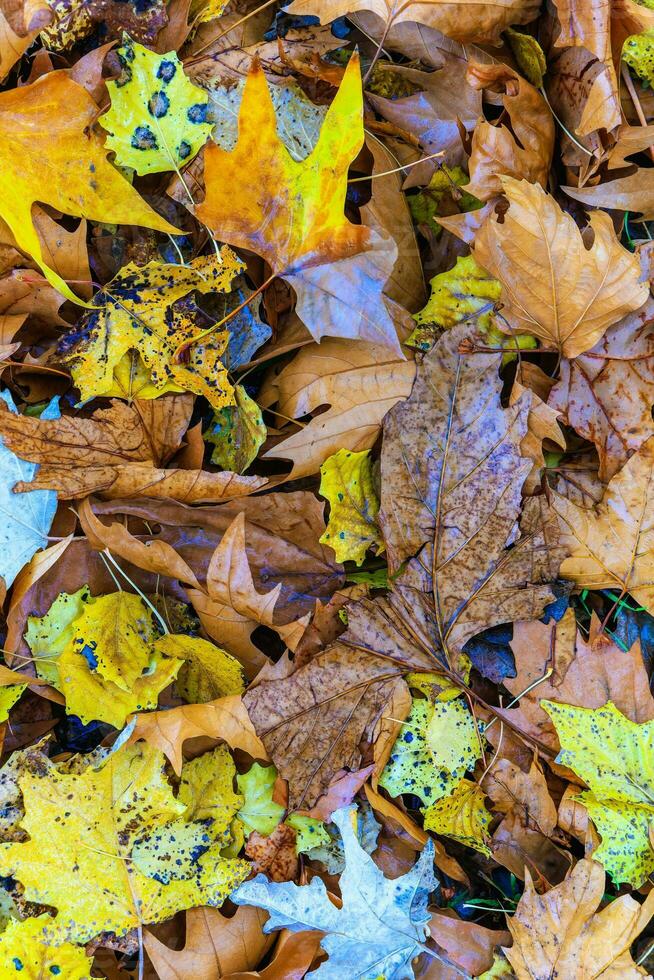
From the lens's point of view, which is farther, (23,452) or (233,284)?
(233,284)

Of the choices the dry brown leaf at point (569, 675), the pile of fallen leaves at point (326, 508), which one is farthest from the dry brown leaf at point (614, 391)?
the dry brown leaf at point (569, 675)

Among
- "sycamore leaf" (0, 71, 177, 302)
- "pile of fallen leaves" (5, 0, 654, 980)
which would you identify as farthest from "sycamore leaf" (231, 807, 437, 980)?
"sycamore leaf" (0, 71, 177, 302)

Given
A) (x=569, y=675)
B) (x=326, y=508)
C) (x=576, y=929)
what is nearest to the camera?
(x=576, y=929)

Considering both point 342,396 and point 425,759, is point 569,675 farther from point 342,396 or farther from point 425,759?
point 342,396

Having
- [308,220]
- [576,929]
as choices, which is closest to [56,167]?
[308,220]

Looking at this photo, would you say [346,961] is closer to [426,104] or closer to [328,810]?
[328,810]

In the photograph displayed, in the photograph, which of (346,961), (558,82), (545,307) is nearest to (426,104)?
(558,82)
